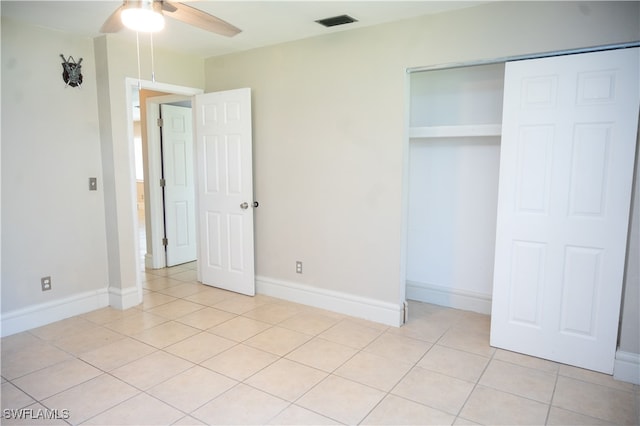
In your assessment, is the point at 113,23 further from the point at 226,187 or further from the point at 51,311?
the point at 51,311

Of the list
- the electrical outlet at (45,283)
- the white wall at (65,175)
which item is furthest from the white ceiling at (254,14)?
the electrical outlet at (45,283)

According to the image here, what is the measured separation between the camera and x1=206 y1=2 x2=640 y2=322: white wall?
2.80 meters

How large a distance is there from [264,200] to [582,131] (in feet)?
9.13

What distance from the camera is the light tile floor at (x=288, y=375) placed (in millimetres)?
2264

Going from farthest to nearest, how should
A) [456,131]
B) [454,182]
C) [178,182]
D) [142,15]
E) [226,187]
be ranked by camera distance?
1. [178,182]
2. [226,187]
3. [454,182]
4. [456,131]
5. [142,15]

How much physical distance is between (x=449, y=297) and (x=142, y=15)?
3.37 m

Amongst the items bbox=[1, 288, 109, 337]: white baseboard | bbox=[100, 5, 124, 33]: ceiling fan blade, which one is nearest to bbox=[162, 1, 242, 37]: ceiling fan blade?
bbox=[100, 5, 124, 33]: ceiling fan blade

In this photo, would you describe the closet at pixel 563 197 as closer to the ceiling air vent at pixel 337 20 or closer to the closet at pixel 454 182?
the closet at pixel 454 182

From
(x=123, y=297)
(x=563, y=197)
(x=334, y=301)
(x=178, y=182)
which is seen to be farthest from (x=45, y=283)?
(x=563, y=197)

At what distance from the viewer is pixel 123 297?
151 inches

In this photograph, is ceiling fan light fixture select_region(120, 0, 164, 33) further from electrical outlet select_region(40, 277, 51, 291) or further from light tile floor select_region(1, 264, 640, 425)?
electrical outlet select_region(40, 277, 51, 291)

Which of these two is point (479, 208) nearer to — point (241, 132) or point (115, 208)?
point (241, 132)

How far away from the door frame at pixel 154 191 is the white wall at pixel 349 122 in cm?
115

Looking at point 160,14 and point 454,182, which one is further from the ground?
point 160,14
